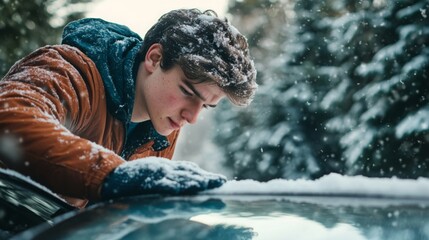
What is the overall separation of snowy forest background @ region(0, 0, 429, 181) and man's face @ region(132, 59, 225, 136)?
497 centimetres

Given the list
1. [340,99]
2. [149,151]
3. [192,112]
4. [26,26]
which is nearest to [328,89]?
[340,99]

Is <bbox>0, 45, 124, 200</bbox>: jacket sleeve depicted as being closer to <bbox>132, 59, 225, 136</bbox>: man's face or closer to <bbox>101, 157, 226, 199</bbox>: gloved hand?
<bbox>101, 157, 226, 199</bbox>: gloved hand

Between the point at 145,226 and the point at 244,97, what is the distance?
1488 mm

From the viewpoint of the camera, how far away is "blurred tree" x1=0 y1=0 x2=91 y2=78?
6652mm

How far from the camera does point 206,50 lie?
7.29 feet

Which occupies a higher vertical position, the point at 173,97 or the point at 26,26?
the point at 26,26

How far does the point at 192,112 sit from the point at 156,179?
970mm

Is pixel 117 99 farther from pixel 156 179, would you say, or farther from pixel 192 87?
pixel 156 179

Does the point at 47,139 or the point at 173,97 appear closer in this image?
the point at 47,139

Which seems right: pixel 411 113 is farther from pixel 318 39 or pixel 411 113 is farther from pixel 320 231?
Result: pixel 320 231

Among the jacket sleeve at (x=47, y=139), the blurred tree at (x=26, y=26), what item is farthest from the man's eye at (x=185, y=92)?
the blurred tree at (x=26, y=26)

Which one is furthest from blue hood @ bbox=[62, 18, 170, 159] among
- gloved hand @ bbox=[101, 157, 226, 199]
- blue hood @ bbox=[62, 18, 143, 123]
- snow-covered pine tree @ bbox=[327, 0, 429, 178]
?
snow-covered pine tree @ bbox=[327, 0, 429, 178]

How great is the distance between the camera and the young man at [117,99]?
126cm

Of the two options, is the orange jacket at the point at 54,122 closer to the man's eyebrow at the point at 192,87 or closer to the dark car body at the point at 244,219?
the dark car body at the point at 244,219
